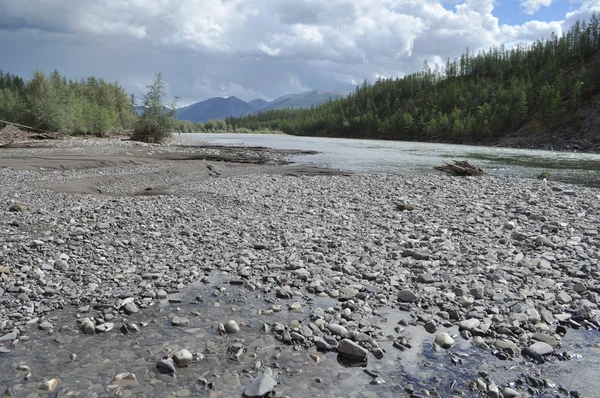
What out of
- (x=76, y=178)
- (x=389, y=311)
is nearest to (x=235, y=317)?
(x=389, y=311)

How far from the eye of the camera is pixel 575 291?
689 centimetres

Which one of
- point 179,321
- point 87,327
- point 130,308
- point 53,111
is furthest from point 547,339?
point 53,111

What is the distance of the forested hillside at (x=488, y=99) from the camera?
89938mm

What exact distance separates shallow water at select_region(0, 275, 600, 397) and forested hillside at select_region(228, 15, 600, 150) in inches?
3397

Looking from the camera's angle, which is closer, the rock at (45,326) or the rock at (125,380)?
the rock at (125,380)

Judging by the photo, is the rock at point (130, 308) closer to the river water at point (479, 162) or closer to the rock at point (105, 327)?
the rock at point (105, 327)

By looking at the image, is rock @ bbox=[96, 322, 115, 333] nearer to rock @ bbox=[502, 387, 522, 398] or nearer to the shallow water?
the shallow water

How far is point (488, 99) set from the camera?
127 meters

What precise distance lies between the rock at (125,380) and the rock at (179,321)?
1.25 metres

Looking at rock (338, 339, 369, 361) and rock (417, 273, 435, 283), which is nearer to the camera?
rock (338, 339, 369, 361)

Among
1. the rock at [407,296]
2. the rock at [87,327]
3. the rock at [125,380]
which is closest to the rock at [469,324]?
the rock at [407,296]

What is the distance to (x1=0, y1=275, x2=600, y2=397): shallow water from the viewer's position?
4383mm

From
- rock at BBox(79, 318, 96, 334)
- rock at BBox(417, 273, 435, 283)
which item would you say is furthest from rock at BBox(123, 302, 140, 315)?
rock at BBox(417, 273, 435, 283)

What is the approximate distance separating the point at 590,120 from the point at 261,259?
8801cm
